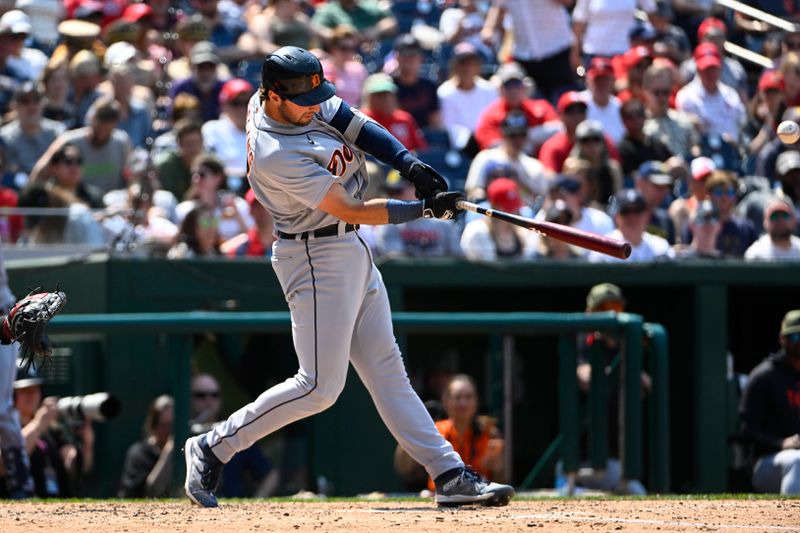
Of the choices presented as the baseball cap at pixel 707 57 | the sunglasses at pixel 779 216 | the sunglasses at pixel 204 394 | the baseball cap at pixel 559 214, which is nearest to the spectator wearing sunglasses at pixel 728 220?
the sunglasses at pixel 779 216

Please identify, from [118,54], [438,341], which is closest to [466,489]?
[438,341]

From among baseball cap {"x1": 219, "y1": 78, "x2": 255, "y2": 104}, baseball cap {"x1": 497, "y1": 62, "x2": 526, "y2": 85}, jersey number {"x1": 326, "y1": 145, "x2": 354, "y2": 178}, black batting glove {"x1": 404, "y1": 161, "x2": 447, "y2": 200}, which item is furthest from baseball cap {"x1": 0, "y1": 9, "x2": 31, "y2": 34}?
black batting glove {"x1": 404, "y1": 161, "x2": 447, "y2": 200}

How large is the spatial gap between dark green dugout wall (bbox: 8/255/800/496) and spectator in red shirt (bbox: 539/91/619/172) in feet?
3.75

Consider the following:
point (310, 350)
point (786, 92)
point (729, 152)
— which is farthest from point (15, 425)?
point (786, 92)

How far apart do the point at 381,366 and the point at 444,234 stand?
417 cm

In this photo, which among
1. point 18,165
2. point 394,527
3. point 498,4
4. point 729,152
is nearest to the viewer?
point 394,527

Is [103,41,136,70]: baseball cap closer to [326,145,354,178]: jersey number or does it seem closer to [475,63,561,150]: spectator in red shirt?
[475,63,561,150]: spectator in red shirt

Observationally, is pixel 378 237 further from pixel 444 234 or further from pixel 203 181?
pixel 203 181

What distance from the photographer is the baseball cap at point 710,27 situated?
13992 millimetres

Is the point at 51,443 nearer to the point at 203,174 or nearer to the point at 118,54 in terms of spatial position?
→ the point at 203,174

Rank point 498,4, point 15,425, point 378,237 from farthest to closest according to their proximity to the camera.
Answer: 1. point 498,4
2. point 378,237
3. point 15,425

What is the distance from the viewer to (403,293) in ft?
31.7

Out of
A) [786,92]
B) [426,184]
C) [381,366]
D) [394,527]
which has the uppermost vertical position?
[786,92]

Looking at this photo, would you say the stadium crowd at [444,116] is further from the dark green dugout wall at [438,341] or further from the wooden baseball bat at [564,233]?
the wooden baseball bat at [564,233]
